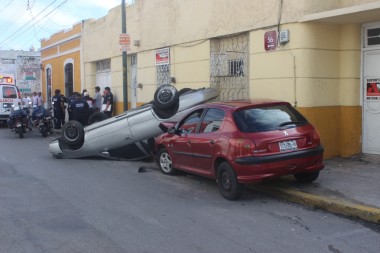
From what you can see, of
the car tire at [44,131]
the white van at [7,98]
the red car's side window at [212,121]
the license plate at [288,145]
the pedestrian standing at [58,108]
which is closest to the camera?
the license plate at [288,145]

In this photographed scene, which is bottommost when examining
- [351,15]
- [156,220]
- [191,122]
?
[156,220]

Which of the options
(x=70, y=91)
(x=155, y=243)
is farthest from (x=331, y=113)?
(x=70, y=91)

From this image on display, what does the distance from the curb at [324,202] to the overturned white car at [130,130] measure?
152 inches

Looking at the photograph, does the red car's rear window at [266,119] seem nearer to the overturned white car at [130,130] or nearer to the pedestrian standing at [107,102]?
the overturned white car at [130,130]

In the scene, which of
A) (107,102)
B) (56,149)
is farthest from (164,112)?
(107,102)

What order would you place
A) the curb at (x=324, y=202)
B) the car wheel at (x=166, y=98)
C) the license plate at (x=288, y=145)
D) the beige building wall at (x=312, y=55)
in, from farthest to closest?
the car wheel at (x=166, y=98)
the beige building wall at (x=312, y=55)
the license plate at (x=288, y=145)
the curb at (x=324, y=202)

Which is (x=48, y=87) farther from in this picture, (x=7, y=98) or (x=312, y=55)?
(x=312, y=55)

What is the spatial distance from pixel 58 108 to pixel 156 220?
15.9m

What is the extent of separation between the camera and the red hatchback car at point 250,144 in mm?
6996

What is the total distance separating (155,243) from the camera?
5.31m

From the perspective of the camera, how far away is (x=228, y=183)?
24.3ft

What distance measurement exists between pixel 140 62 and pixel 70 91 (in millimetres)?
8932

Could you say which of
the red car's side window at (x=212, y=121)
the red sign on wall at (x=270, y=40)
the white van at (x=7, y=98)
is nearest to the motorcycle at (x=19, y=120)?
the white van at (x=7, y=98)

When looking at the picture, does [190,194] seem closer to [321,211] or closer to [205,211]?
[205,211]
